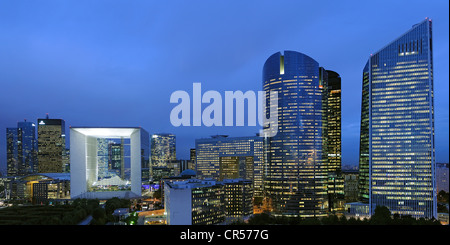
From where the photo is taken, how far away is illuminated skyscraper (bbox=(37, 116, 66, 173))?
49.4 metres

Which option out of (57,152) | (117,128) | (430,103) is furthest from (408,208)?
(57,152)

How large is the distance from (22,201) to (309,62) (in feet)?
111

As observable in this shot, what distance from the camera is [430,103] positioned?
25891 mm

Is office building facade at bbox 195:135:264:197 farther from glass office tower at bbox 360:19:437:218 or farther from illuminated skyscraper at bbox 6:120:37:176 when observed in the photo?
illuminated skyscraper at bbox 6:120:37:176

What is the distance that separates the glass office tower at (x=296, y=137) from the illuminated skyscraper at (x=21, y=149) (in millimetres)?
43234

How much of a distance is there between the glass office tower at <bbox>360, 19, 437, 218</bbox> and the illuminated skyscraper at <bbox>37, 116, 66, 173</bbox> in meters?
47.6

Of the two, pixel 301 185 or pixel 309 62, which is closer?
pixel 301 185

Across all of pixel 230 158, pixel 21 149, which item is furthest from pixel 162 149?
pixel 230 158

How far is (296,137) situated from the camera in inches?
1268

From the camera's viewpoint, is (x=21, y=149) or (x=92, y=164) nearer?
(x=92, y=164)

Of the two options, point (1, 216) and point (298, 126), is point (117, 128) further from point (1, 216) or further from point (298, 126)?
point (298, 126)

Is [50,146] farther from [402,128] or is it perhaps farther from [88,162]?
[402,128]

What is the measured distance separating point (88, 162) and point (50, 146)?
3244 cm

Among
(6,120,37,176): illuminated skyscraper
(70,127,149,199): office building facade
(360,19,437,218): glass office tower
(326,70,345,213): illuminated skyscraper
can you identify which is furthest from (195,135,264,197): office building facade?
(6,120,37,176): illuminated skyscraper
